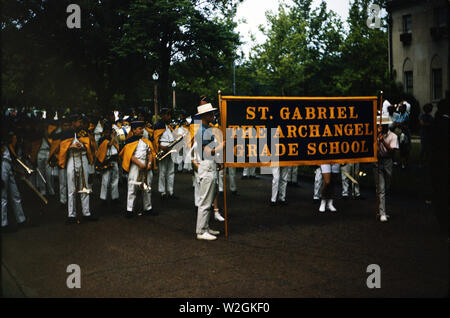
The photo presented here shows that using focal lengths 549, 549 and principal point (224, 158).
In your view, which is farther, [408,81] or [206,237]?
[408,81]

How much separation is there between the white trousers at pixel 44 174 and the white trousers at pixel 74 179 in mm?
3896

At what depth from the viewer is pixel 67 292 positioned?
5707 millimetres

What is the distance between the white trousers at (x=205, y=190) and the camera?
829 centimetres

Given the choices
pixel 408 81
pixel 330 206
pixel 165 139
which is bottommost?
A: pixel 330 206

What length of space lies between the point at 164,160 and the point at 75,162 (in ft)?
11.1

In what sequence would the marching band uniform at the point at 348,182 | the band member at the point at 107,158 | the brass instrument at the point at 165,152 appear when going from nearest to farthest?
the band member at the point at 107,158 < the marching band uniform at the point at 348,182 < the brass instrument at the point at 165,152

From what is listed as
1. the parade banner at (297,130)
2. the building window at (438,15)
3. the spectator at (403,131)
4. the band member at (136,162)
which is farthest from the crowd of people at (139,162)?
the building window at (438,15)

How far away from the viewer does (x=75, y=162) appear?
9.97 metres

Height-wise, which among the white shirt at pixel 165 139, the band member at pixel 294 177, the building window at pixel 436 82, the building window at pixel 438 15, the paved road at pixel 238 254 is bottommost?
the paved road at pixel 238 254

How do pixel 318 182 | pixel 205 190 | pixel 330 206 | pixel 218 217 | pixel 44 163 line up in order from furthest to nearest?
pixel 44 163 < pixel 318 182 < pixel 330 206 < pixel 218 217 < pixel 205 190

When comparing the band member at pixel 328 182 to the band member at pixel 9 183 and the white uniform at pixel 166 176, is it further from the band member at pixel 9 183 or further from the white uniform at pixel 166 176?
the band member at pixel 9 183

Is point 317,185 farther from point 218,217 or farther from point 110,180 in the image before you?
point 110,180

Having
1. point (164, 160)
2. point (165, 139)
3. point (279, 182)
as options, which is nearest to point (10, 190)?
point (164, 160)

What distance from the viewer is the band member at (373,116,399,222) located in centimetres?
952
